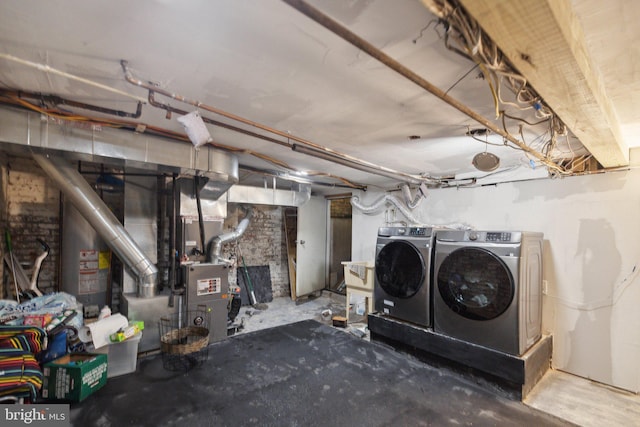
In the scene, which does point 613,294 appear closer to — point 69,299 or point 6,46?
point 6,46

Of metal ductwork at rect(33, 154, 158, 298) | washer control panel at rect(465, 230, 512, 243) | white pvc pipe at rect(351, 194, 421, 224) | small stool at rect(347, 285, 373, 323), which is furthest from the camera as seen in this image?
white pvc pipe at rect(351, 194, 421, 224)

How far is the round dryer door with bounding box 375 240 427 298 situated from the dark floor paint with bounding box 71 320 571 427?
68 centimetres

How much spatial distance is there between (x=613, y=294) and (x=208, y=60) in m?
3.81

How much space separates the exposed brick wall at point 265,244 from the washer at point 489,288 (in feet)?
11.4

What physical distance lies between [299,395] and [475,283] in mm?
1811

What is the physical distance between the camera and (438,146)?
8.52 feet

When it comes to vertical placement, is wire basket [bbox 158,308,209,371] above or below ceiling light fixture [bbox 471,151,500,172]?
below

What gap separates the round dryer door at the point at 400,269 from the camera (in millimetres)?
3020

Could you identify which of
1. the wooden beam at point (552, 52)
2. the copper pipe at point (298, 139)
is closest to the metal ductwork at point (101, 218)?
the copper pipe at point (298, 139)

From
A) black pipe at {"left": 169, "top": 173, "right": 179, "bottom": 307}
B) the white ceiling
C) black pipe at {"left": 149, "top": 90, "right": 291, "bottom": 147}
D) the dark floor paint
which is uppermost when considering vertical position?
the white ceiling

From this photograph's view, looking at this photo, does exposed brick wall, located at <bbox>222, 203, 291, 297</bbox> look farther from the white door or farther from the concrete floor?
the concrete floor

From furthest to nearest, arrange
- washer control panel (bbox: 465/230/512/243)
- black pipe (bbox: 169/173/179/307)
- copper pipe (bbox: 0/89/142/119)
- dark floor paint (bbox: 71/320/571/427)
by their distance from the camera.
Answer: black pipe (bbox: 169/173/179/307)
washer control panel (bbox: 465/230/512/243)
dark floor paint (bbox: 71/320/571/427)
copper pipe (bbox: 0/89/142/119)

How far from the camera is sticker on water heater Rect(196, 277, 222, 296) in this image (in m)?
3.15

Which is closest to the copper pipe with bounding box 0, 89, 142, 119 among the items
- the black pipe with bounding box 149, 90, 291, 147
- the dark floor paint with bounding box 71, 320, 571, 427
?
the black pipe with bounding box 149, 90, 291, 147
